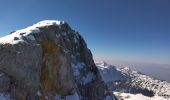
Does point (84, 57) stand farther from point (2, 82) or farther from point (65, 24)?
point (2, 82)

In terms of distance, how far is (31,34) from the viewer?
35.1 m

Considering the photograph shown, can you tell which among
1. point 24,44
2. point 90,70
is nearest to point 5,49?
point 24,44

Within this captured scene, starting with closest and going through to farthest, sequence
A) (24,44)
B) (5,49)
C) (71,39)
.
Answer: (5,49) < (24,44) < (71,39)

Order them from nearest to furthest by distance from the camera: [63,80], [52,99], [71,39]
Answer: [52,99] < [63,80] < [71,39]

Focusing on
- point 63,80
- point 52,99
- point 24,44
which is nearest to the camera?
point 24,44

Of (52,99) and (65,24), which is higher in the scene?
(65,24)

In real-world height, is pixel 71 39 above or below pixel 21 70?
above

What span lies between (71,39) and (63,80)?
24.3m

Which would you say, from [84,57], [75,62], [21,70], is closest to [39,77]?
[21,70]

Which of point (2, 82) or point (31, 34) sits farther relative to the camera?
point (31, 34)

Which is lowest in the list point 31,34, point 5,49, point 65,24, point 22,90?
point 22,90

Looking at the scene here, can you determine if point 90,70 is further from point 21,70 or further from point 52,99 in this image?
point 21,70

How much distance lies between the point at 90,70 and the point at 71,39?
1103cm

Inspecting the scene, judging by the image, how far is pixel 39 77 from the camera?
1287 inches
